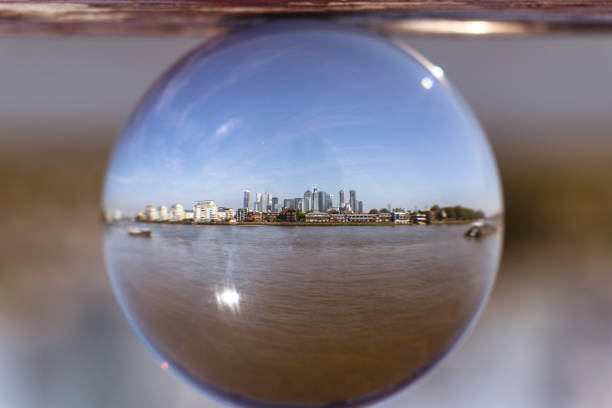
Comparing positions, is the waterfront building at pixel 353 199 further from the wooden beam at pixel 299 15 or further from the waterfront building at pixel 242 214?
the wooden beam at pixel 299 15

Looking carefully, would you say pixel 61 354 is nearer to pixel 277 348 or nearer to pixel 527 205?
pixel 277 348

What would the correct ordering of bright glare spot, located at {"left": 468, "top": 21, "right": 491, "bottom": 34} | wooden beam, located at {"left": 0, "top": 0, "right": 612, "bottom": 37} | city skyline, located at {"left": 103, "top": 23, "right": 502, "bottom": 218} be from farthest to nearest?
1. bright glare spot, located at {"left": 468, "top": 21, "right": 491, "bottom": 34}
2. wooden beam, located at {"left": 0, "top": 0, "right": 612, "bottom": 37}
3. city skyline, located at {"left": 103, "top": 23, "right": 502, "bottom": 218}

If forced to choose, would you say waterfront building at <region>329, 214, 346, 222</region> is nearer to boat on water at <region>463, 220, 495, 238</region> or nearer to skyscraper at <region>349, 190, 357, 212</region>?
skyscraper at <region>349, 190, 357, 212</region>

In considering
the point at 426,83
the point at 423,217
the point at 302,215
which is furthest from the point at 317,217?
the point at 426,83

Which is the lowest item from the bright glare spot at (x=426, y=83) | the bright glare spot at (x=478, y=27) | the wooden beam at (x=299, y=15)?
the bright glare spot at (x=426, y=83)

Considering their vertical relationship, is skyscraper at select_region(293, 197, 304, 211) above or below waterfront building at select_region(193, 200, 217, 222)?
above

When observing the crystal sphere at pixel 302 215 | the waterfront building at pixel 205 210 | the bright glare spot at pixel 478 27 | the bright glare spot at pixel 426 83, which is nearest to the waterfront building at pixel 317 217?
the crystal sphere at pixel 302 215

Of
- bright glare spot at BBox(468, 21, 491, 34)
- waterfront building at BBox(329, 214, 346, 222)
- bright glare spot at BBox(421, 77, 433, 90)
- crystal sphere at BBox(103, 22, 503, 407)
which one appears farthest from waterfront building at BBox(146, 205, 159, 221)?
bright glare spot at BBox(468, 21, 491, 34)

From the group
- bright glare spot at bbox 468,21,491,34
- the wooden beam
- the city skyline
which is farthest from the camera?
A: bright glare spot at bbox 468,21,491,34
